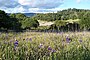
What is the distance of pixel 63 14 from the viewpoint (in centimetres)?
11406

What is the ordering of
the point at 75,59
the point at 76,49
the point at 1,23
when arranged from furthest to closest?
the point at 1,23 < the point at 76,49 < the point at 75,59

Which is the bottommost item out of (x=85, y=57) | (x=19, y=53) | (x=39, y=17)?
(x=39, y=17)

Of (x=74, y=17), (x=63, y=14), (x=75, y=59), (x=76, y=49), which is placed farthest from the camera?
(x=63, y=14)

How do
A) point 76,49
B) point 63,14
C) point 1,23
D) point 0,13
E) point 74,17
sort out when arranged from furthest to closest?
point 63,14
point 74,17
point 0,13
point 1,23
point 76,49

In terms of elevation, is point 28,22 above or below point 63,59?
below

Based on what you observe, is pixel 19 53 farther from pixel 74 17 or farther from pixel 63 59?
pixel 74 17

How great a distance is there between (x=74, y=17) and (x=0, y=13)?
50.2 meters

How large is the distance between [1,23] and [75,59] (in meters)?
47.7

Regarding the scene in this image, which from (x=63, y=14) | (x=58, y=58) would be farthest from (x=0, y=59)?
(x=63, y=14)

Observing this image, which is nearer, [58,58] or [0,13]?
[58,58]

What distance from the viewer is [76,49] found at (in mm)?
5281

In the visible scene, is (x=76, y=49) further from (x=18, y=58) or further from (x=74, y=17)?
(x=74, y=17)

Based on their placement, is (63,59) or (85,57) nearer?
(63,59)

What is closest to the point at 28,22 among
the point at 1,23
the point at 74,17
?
the point at 74,17
